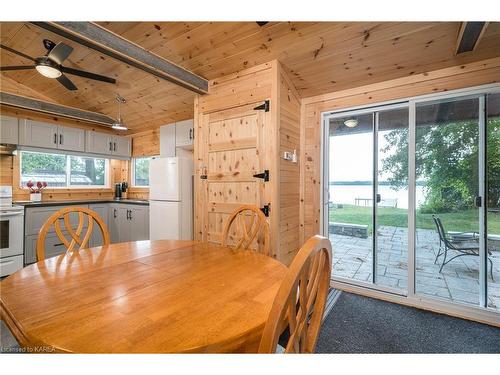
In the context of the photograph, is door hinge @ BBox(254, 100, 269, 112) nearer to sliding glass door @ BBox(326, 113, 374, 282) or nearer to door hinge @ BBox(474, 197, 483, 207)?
sliding glass door @ BBox(326, 113, 374, 282)

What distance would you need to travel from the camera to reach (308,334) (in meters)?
0.78

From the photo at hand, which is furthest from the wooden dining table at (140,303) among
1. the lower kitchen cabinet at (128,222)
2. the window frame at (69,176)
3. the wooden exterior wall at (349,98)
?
the window frame at (69,176)

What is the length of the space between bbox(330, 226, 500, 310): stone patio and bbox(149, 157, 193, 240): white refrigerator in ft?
6.74

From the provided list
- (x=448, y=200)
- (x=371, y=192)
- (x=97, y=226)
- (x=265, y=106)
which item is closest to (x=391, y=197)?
(x=371, y=192)

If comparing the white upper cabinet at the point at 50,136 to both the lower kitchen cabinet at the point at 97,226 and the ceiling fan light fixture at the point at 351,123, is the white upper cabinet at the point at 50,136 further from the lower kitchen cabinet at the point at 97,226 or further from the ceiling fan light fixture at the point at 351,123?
the ceiling fan light fixture at the point at 351,123

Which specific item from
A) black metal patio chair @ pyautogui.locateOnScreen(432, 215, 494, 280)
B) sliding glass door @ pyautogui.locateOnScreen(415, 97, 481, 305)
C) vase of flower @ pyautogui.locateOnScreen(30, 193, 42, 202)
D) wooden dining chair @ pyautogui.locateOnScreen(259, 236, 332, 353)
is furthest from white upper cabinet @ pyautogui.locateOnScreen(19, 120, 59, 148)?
black metal patio chair @ pyautogui.locateOnScreen(432, 215, 494, 280)

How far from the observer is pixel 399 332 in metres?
1.92

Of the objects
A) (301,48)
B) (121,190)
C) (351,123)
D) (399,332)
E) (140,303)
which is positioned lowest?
(399,332)

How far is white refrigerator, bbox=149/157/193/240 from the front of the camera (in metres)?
3.43

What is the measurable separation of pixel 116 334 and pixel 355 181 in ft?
9.23

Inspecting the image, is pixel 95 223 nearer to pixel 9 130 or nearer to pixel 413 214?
pixel 9 130

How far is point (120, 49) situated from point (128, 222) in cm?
297

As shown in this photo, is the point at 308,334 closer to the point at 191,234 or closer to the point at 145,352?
the point at 145,352
